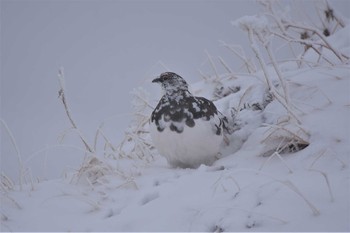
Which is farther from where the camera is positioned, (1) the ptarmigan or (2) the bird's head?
(2) the bird's head

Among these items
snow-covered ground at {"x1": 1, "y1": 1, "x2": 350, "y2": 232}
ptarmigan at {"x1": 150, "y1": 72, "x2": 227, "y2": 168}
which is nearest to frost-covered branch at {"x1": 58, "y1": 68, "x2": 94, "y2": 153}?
snow-covered ground at {"x1": 1, "y1": 1, "x2": 350, "y2": 232}

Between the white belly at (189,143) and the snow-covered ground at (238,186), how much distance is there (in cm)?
10

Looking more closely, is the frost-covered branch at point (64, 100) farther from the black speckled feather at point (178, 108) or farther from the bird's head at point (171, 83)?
the bird's head at point (171, 83)

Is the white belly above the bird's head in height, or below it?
below

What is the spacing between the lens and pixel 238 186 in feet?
5.77

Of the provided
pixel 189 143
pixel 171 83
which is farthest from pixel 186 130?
pixel 171 83

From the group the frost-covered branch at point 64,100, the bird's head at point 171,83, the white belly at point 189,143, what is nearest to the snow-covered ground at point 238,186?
the white belly at point 189,143

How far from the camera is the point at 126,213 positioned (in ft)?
6.26

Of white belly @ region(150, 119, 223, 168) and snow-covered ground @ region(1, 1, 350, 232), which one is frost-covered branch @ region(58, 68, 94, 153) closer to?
snow-covered ground @ region(1, 1, 350, 232)

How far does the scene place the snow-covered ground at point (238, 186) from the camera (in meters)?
1.54

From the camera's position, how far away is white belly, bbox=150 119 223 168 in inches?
99.0

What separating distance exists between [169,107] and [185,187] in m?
0.75

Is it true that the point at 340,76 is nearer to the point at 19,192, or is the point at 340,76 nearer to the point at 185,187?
the point at 185,187

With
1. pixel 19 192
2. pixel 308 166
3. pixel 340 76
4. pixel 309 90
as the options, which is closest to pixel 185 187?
pixel 308 166
